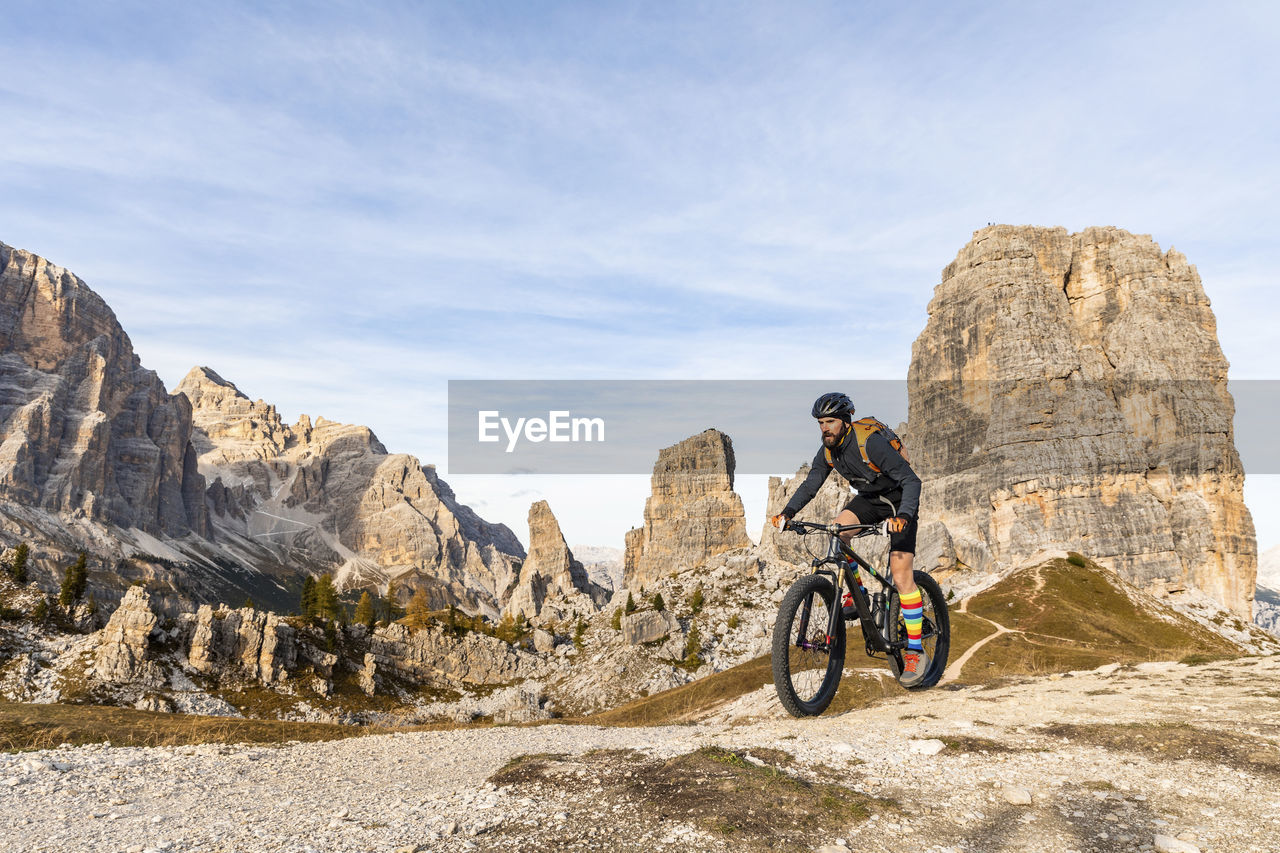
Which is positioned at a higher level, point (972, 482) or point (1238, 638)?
point (972, 482)

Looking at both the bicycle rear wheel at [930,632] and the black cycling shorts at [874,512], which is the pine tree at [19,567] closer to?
the bicycle rear wheel at [930,632]

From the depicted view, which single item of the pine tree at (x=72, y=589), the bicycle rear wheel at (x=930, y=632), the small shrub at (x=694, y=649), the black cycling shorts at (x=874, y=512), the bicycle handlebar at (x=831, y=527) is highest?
the black cycling shorts at (x=874, y=512)

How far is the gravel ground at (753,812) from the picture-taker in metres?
8.16

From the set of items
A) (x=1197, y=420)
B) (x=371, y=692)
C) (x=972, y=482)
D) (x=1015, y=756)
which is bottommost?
(x=371, y=692)

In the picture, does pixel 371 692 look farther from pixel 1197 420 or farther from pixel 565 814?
pixel 1197 420

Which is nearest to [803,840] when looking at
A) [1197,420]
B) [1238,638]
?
[1238,638]

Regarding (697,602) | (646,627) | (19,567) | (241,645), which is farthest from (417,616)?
(19,567)

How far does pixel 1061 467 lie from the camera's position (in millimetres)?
145375

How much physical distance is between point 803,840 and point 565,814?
2870mm

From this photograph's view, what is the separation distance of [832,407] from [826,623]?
4162 millimetres

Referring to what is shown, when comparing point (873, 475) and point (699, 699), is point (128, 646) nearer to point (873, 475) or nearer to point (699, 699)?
point (699, 699)

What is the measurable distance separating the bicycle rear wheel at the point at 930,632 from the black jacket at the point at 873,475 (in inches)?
107

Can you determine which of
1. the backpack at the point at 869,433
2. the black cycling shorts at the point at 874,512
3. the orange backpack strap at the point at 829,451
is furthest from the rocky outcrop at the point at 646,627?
the backpack at the point at 869,433

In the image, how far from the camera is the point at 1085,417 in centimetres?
14800
